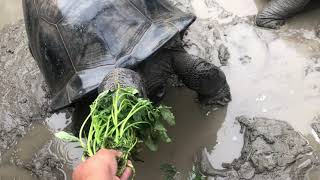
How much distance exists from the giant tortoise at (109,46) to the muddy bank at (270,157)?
55cm

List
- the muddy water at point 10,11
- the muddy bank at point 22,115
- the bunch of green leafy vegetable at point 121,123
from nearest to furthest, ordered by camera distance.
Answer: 1. the bunch of green leafy vegetable at point 121,123
2. the muddy bank at point 22,115
3. the muddy water at point 10,11

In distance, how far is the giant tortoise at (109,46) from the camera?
12.1 feet

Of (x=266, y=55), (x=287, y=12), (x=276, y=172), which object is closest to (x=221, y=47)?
(x=266, y=55)

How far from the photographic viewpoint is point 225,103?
4.26 m

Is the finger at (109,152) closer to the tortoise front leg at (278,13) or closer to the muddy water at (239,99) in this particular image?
the muddy water at (239,99)

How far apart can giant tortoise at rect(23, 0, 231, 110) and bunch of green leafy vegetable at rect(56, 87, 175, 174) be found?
0.34 meters

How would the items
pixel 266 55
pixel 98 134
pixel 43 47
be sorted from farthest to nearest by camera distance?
pixel 266 55 < pixel 43 47 < pixel 98 134

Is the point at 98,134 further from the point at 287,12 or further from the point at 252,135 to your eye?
the point at 287,12

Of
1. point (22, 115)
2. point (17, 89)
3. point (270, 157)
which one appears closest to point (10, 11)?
point (17, 89)

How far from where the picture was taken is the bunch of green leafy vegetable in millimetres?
2883

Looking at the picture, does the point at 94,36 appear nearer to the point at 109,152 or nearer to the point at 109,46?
the point at 109,46

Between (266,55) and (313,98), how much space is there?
2.02 feet

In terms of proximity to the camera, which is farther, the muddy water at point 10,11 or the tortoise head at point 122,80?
the muddy water at point 10,11

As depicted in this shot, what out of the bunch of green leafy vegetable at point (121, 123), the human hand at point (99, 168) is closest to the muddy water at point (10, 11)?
the bunch of green leafy vegetable at point (121, 123)
